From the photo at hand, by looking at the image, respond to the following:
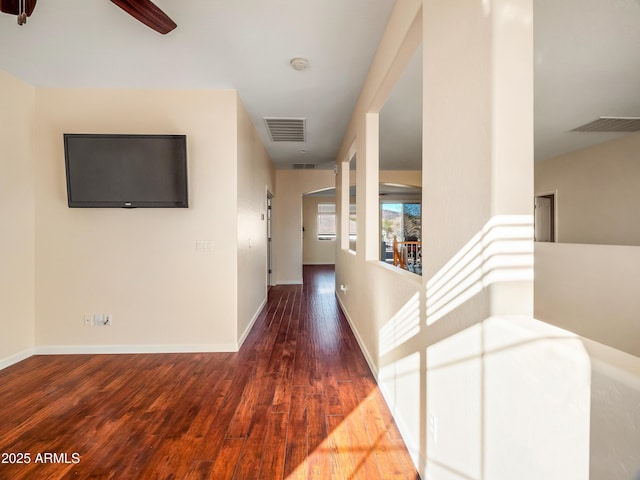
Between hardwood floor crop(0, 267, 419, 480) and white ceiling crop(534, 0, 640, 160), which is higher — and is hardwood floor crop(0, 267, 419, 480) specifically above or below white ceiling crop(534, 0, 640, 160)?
below

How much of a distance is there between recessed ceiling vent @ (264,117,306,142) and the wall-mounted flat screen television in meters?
1.47

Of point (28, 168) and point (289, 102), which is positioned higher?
point (289, 102)

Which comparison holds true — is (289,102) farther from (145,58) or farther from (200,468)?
(200,468)

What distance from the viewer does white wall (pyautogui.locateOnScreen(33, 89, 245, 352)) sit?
3174 mm

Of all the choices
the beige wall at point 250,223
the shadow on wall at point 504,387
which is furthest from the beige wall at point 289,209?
the shadow on wall at point 504,387

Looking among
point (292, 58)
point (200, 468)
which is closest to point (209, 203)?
point (292, 58)

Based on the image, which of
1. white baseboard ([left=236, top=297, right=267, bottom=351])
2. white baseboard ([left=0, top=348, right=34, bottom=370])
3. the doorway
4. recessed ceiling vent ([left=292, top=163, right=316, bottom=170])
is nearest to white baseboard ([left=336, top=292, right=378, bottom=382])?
white baseboard ([left=236, top=297, right=267, bottom=351])

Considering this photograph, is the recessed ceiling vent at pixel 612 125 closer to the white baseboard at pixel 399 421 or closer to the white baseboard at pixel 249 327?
the white baseboard at pixel 399 421

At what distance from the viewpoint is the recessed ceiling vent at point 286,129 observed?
4059mm

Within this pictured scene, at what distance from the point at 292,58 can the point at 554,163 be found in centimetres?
562

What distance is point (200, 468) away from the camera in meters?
1.59

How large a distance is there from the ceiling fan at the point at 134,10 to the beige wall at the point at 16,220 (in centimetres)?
161

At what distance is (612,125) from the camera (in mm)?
3977

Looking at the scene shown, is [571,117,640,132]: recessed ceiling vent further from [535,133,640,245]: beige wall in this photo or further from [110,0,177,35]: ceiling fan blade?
[110,0,177,35]: ceiling fan blade
